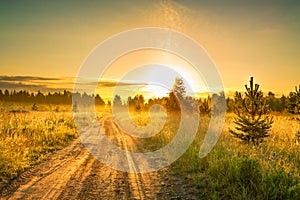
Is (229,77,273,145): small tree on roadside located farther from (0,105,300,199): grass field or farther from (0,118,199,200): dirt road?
(0,118,199,200): dirt road

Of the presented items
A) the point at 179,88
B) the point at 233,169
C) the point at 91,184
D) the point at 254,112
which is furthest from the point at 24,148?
the point at 179,88

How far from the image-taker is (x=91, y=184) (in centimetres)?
744

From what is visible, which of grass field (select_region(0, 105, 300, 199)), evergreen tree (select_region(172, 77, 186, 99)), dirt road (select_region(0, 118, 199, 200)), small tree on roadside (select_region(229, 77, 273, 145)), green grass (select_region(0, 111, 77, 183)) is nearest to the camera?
grass field (select_region(0, 105, 300, 199))

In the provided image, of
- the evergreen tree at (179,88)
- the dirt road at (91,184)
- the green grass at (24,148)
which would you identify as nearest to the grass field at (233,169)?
the green grass at (24,148)

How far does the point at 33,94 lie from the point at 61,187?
463 ft

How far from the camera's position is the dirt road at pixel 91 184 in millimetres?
6594

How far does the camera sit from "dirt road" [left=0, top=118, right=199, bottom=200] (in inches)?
260

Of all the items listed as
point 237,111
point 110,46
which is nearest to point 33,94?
point 110,46

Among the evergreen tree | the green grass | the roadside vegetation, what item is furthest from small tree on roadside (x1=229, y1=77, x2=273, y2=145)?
the evergreen tree

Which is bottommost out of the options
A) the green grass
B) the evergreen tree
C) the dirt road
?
the dirt road

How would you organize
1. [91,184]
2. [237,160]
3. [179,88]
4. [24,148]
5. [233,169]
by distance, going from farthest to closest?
[179,88] < [24,148] < [237,160] < [91,184] < [233,169]

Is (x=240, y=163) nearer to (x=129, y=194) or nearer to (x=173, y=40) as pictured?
(x=129, y=194)

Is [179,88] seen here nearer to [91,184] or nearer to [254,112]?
[254,112]

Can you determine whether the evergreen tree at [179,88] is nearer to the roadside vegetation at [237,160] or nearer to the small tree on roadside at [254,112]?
the roadside vegetation at [237,160]
